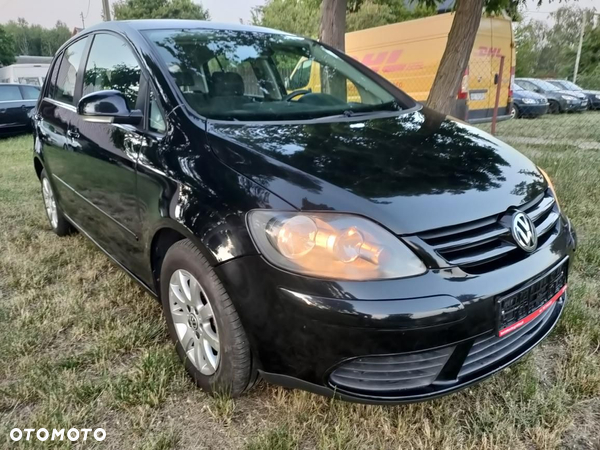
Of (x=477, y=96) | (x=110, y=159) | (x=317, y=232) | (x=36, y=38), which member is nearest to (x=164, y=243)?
(x=110, y=159)

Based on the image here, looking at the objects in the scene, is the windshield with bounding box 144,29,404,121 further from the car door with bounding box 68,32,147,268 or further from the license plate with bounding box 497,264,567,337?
the license plate with bounding box 497,264,567,337

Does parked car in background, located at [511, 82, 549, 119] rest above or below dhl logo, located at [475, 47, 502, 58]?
below

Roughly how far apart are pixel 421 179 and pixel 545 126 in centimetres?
1188

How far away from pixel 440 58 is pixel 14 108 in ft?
31.0

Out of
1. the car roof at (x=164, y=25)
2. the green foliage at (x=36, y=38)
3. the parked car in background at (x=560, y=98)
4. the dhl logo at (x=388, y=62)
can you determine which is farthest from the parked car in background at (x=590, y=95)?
the green foliage at (x=36, y=38)

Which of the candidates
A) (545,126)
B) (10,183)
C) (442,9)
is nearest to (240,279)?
(10,183)

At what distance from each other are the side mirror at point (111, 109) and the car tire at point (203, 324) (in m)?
0.70

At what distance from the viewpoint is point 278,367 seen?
5.33ft

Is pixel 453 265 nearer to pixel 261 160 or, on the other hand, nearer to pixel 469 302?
pixel 469 302

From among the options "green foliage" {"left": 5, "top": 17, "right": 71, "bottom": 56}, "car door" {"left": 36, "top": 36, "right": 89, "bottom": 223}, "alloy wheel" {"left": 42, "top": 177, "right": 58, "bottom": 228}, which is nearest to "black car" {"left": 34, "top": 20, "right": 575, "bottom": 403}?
"car door" {"left": 36, "top": 36, "right": 89, "bottom": 223}

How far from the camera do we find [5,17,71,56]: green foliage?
71.6 meters

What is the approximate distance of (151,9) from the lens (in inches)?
1325

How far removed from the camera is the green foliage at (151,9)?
107 ft

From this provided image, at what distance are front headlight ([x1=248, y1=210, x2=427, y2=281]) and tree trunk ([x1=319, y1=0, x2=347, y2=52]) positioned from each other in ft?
15.7
